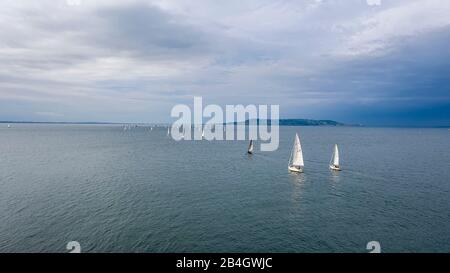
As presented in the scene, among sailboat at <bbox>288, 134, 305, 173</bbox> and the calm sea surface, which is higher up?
sailboat at <bbox>288, 134, 305, 173</bbox>

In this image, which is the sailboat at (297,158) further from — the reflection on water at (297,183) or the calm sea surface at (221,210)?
the calm sea surface at (221,210)

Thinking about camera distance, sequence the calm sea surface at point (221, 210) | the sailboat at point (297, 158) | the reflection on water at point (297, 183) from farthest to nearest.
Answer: the sailboat at point (297, 158)
the reflection on water at point (297, 183)
the calm sea surface at point (221, 210)

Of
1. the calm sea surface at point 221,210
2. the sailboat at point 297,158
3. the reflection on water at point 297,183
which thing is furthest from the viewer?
the sailboat at point 297,158

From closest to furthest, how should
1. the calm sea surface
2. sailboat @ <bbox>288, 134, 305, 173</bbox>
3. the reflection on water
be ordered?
the calm sea surface → the reflection on water → sailboat @ <bbox>288, 134, 305, 173</bbox>

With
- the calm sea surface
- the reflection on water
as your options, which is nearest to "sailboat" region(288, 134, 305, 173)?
the reflection on water

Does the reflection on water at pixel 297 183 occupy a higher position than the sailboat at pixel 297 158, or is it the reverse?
the sailboat at pixel 297 158

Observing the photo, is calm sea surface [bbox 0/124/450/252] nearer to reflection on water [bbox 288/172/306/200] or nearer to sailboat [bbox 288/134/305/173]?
reflection on water [bbox 288/172/306/200]

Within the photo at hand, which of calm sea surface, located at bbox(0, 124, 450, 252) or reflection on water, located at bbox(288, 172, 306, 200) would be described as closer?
calm sea surface, located at bbox(0, 124, 450, 252)

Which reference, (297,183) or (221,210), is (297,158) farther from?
(221,210)

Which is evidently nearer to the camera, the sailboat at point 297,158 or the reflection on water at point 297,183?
the reflection on water at point 297,183

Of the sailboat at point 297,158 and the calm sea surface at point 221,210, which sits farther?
the sailboat at point 297,158

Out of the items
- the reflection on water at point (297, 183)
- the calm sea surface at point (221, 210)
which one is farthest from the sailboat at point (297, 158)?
the calm sea surface at point (221, 210)
